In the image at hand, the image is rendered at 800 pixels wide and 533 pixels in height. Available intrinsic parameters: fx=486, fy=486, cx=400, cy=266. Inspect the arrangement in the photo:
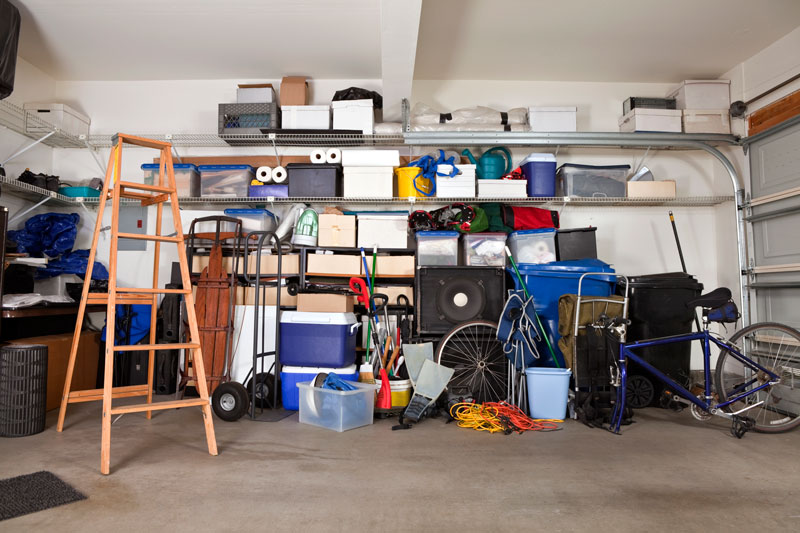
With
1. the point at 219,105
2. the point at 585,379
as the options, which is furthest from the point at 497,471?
the point at 219,105

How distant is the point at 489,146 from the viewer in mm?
4828

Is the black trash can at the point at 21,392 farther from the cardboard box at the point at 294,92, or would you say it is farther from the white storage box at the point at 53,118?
the cardboard box at the point at 294,92

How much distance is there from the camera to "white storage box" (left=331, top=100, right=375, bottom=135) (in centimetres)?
454

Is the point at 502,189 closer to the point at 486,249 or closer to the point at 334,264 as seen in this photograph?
the point at 486,249

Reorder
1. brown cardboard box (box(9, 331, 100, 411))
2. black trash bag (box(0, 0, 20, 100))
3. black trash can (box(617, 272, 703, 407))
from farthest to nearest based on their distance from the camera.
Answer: black trash can (box(617, 272, 703, 407)), brown cardboard box (box(9, 331, 100, 411)), black trash bag (box(0, 0, 20, 100))

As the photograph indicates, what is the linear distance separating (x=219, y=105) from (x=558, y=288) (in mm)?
3516

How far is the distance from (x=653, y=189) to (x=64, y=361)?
526 cm

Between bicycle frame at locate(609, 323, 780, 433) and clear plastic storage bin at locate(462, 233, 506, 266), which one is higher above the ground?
clear plastic storage bin at locate(462, 233, 506, 266)

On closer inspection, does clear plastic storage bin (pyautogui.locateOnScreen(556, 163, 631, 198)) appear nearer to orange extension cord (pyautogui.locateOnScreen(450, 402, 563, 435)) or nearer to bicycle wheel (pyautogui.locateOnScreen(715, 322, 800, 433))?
bicycle wheel (pyautogui.locateOnScreen(715, 322, 800, 433))

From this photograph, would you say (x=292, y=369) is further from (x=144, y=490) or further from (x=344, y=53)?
(x=344, y=53)

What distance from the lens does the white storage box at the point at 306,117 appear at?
4539mm

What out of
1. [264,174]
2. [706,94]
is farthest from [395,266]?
[706,94]

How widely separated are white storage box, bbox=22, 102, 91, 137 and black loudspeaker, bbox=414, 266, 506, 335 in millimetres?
3651

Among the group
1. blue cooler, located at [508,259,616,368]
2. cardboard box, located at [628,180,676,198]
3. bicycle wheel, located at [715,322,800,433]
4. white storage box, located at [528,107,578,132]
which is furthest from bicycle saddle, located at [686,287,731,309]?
white storage box, located at [528,107,578,132]
